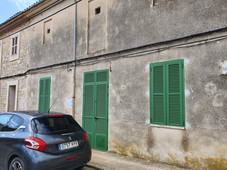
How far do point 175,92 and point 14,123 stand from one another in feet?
13.6

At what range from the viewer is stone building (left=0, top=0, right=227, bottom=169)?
15.2 feet

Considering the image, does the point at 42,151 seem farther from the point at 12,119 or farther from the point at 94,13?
the point at 94,13

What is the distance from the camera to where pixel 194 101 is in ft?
15.8

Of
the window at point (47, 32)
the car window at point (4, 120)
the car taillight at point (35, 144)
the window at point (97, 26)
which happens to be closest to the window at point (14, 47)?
the window at point (47, 32)

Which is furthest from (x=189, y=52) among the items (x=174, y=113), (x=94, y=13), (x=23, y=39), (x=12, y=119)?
(x=23, y=39)

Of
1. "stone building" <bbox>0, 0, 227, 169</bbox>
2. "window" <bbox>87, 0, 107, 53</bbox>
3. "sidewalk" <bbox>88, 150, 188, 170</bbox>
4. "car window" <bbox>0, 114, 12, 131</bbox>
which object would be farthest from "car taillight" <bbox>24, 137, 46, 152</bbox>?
"window" <bbox>87, 0, 107, 53</bbox>

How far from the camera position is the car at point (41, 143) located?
3.54 metres

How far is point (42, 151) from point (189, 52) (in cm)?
431

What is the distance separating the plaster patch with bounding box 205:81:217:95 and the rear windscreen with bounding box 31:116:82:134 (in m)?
3.35

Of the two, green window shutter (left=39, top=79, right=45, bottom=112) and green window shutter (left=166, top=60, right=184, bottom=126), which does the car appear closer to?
green window shutter (left=166, top=60, right=184, bottom=126)

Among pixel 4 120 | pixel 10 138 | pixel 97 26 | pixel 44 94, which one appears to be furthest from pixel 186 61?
pixel 44 94

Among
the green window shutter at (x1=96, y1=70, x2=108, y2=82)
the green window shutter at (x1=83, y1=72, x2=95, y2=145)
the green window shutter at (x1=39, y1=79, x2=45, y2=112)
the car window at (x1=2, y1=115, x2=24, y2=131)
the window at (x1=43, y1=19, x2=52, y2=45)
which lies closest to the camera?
the car window at (x1=2, y1=115, x2=24, y2=131)

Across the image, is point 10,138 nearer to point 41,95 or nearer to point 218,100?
point 218,100

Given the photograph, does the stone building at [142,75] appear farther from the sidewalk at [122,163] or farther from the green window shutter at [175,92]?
the sidewalk at [122,163]
